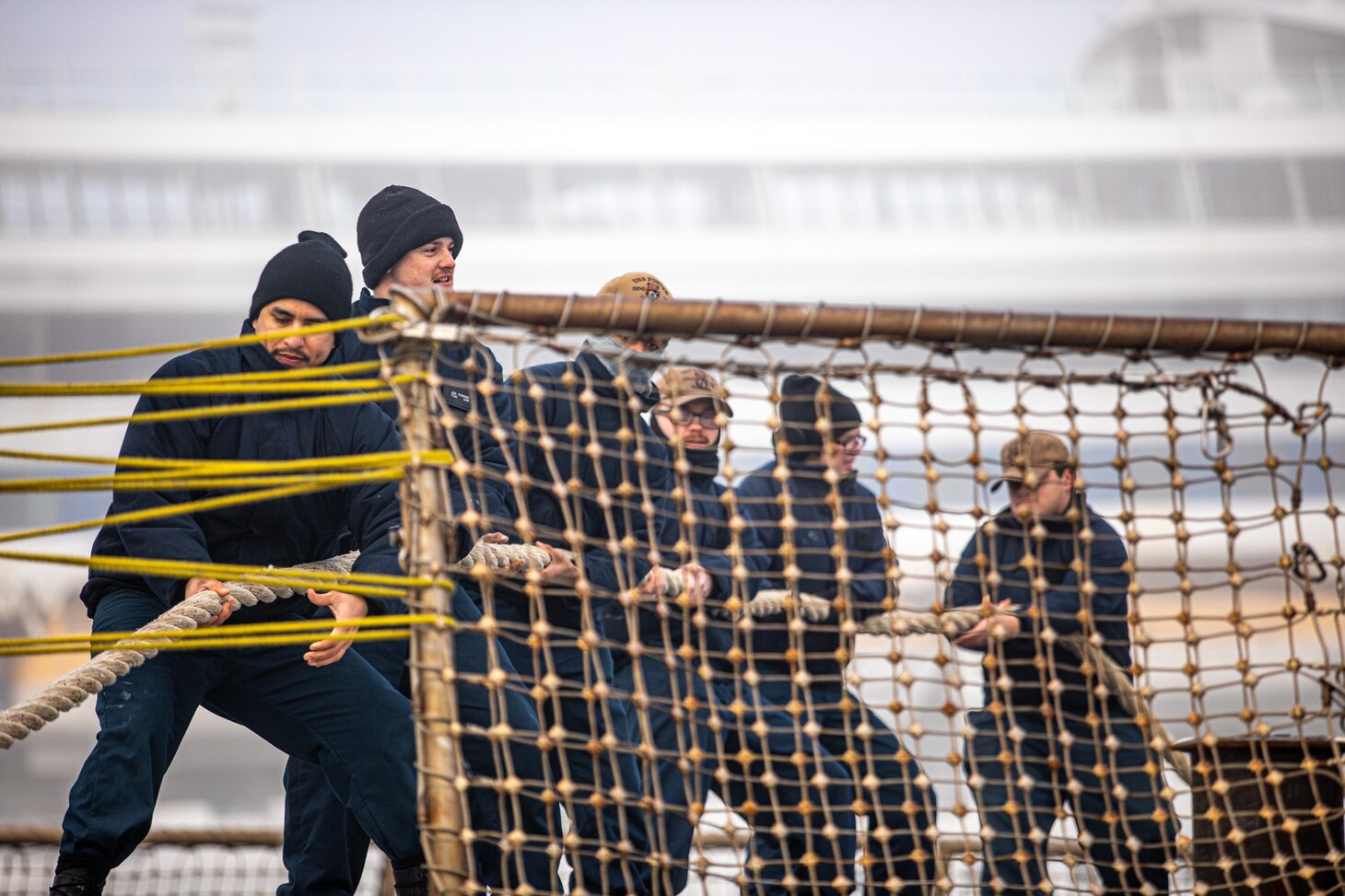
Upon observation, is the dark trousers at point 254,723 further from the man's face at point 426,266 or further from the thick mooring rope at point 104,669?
the man's face at point 426,266

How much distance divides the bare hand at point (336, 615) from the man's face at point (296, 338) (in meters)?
0.49

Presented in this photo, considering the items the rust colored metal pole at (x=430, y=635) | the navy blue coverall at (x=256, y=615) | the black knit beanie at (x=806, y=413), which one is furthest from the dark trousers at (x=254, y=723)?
the black knit beanie at (x=806, y=413)

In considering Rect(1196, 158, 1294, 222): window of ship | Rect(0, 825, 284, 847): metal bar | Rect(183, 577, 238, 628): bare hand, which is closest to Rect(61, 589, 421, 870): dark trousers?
Rect(183, 577, 238, 628): bare hand

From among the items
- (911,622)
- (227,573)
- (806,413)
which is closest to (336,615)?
(227,573)

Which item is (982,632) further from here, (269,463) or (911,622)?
(269,463)

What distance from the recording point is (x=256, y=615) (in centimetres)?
284

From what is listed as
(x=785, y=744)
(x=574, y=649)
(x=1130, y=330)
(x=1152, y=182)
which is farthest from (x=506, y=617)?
(x=1152, y=182)

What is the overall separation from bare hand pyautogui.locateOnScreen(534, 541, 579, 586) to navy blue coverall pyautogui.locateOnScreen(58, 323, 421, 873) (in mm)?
413

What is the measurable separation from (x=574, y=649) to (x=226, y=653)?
0.79m

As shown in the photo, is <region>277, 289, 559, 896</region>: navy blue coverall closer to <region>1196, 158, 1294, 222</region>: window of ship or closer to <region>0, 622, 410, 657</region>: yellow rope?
<region>0, 622, 410, 657</region>: yellow rope

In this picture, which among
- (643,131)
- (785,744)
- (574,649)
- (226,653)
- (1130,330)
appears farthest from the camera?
(643,131)

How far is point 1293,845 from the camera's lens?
8.29ft

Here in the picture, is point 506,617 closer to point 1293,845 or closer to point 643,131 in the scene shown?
point 1293,845

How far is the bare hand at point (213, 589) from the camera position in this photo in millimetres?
2574
